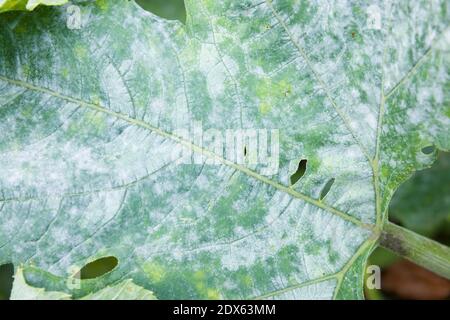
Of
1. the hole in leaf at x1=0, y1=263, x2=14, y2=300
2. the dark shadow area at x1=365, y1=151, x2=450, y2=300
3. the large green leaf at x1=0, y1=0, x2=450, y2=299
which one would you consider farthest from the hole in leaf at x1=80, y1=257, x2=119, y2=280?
the dark shadow area at x1=365, y1=151, x2=450, y2=300

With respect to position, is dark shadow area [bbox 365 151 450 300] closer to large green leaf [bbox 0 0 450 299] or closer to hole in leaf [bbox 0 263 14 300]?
large green leaf [bbox 0 0 450 299]

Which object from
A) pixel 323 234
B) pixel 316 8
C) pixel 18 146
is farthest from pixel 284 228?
pixel 18 146

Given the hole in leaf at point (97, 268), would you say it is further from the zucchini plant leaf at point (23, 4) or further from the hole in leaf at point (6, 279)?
the zucchini plant leaf at point (23, 4)

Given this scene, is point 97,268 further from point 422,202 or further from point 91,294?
point 422,202

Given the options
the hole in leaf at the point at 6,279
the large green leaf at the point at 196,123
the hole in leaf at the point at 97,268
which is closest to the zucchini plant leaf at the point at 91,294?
the large green leaf at the point at 196,123

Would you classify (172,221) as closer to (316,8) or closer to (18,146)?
(18,146)

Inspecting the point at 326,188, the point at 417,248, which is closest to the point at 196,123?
the point at 326,188
